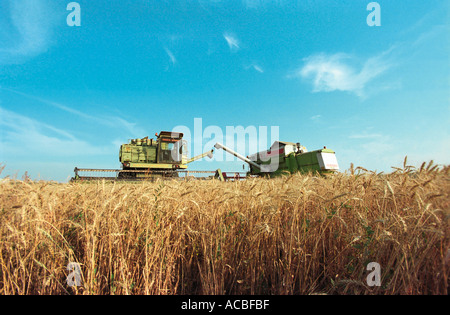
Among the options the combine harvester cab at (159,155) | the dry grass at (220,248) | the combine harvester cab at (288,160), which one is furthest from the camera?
the combine harvester cab at (159,155)

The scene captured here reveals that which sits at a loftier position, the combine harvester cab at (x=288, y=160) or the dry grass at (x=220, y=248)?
the combine harvester cab at (x=288, y=160)

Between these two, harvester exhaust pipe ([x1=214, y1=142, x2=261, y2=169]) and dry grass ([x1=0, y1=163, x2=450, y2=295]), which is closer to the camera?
dry grass ([x1=0, y1=163, x2=450, y2=295])

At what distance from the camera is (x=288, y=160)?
14.0 meters

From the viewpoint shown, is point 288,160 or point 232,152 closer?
point 288,160

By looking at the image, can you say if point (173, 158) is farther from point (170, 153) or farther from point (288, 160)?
point (288, 160)

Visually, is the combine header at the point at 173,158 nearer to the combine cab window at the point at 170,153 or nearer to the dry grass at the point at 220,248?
the combine cab window at the point at 170,153

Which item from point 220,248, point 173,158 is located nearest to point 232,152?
point 173,158

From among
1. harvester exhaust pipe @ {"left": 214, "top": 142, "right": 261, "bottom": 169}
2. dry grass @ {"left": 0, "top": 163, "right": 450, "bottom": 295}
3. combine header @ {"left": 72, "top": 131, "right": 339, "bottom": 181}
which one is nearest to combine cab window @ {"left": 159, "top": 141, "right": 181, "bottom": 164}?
combine header @ {"left": 72, "top": 131, "right": 339, "bottom": 181}

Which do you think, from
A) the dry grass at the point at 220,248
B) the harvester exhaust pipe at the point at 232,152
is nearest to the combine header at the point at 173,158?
the harvester exhaust pipe at the point at 232,152

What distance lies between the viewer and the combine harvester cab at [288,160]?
1194 cm

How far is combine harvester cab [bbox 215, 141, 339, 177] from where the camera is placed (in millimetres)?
11938

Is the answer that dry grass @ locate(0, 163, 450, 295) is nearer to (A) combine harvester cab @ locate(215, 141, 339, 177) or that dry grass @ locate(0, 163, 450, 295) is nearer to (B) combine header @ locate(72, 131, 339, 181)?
(A) combine harvester cab @ locate(215, 141, 339, 177)
